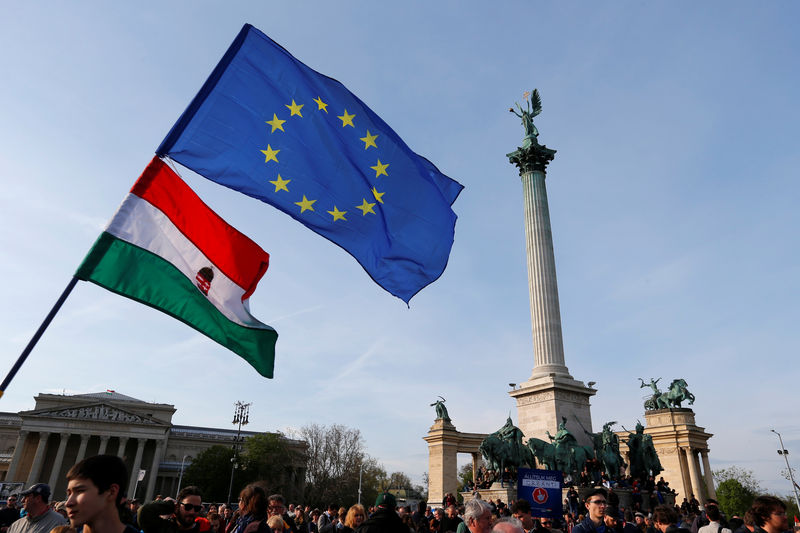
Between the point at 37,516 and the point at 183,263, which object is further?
the point at 183,263

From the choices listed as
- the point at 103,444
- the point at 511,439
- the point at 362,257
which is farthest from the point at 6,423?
the point at 362,257

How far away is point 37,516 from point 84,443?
86.4 metres

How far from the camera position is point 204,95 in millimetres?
6867

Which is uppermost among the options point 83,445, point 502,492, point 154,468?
point 83,445

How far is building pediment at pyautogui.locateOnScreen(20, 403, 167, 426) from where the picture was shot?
77000 millimetres

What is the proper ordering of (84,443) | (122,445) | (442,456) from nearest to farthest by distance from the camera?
(442,456), (84,443), (122,445)

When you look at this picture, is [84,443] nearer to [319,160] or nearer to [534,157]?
[534,157]

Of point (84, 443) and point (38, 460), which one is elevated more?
point (84, 443)

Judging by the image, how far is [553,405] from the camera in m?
29.0

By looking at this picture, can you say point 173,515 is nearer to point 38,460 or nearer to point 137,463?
point 137,463

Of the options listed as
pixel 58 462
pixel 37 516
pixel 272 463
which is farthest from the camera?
pixel 58 462

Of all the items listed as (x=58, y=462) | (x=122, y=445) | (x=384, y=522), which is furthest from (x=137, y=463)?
(x=384, y=522)

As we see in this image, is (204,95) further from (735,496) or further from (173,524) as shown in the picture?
(735,496)

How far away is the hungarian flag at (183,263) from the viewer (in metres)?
5.99
